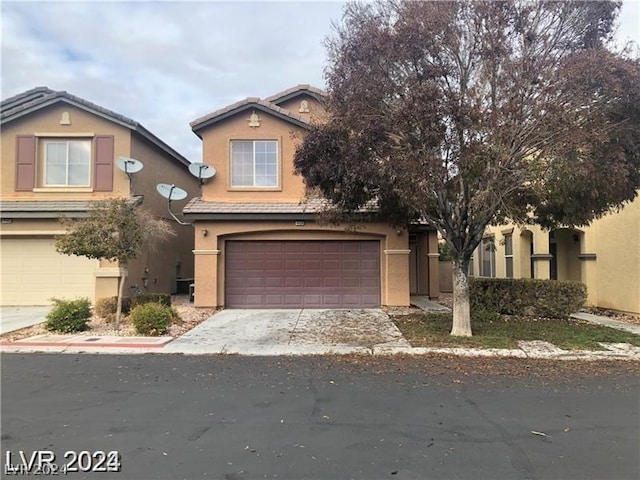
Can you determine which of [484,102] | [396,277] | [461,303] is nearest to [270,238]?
[396,277]

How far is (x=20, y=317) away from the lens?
13.7 metres

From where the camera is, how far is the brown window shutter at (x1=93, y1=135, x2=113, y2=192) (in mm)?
16047

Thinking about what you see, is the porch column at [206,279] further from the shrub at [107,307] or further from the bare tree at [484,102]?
the bare tree at [484,102]

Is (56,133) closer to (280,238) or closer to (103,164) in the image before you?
(103,164)

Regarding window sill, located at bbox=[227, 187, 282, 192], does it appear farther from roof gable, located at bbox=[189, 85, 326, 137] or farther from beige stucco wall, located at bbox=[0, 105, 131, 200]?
beige stucco wall, located at bbox=[0, 105, 131, 200]

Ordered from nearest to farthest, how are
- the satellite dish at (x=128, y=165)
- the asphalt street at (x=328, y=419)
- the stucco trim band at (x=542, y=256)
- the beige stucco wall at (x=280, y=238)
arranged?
the asphalt street at (x=328, y=419) → the beige stucco wall at (x=280, y=238) → the satellite dish at (x=128, y=165) → the stucco trim band at (x=542, y=256)

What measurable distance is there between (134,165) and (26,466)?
12807 millimetres

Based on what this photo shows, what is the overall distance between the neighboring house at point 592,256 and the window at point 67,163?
14.6 m

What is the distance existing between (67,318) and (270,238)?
6.63 m

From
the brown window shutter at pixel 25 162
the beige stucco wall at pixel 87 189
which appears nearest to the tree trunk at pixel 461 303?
the beige stucco wall at pixel 87 189

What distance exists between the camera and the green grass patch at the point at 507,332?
10.0 m

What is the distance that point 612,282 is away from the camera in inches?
599

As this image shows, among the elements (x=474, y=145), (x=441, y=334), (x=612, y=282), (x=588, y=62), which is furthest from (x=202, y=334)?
(x=612, y=282)

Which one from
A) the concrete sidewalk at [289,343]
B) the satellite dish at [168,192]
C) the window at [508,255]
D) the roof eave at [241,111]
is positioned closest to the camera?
the concrete sidewalk at [289,343]
